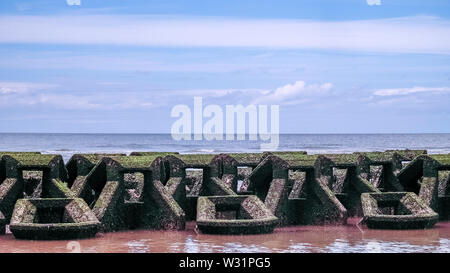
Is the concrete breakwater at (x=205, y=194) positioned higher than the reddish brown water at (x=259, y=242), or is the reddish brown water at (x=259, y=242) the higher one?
the concrete breakwater at (x=205, y=194)

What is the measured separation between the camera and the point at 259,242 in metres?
23.6

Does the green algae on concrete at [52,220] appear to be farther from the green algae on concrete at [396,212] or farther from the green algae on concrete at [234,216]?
the green algae on concrete at [396,212]

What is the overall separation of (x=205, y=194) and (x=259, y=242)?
5.17 metres

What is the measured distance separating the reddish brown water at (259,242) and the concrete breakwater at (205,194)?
1.43 feet

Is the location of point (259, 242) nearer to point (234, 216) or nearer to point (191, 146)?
point (234, 216)

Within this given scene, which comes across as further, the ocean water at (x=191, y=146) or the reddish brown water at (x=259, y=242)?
the ocean water at (x=191, y=146)

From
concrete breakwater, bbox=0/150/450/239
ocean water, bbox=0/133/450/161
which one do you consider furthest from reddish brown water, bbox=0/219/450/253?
ocean water, bbox=0/133/450/161

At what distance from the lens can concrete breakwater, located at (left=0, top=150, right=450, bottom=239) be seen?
24.9 metres

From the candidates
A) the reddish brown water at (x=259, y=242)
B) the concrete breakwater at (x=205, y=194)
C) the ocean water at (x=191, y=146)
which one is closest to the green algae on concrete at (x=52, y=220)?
the concrete breakwater at (x=205, y=194)

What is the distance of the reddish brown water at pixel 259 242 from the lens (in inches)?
891

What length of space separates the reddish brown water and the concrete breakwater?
1.43 feet

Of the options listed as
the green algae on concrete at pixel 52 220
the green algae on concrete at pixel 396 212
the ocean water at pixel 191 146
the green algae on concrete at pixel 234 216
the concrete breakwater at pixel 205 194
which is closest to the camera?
the green algae on concrete at pixel 52 220
